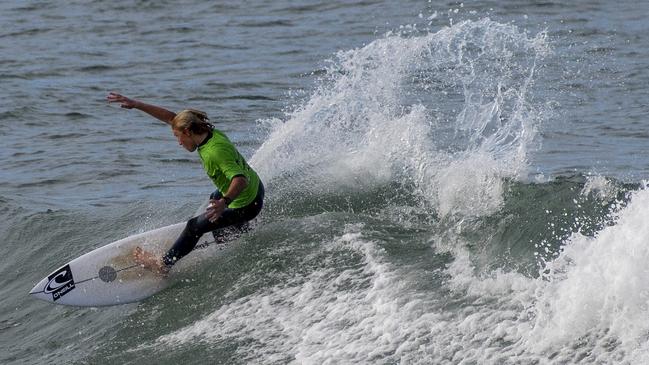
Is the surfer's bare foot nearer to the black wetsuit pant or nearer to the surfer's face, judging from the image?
the black wetsuit pant

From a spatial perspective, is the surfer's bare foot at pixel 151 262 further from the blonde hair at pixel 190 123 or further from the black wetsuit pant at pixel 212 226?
the blonde hair at pixel 190 123

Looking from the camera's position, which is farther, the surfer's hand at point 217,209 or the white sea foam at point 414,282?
the surfer's hand at point 217,209

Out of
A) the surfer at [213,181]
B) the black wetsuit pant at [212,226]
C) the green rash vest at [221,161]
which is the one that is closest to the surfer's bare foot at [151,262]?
the surfer at [213,181]

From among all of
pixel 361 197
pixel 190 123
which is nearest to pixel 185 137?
pixel 190 123

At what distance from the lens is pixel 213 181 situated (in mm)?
9141

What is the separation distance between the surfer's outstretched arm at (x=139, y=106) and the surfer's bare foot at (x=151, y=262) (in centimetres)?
121

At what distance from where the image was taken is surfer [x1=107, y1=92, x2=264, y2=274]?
28.8 feet

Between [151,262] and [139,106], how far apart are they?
142 cm

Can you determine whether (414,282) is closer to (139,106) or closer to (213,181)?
(213,181)

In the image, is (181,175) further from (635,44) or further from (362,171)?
(635,44)

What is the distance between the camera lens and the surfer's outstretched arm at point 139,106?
9.23 metres

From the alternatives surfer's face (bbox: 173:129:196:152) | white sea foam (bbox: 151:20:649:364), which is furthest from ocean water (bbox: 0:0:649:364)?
surfer's face (bbox: 173:129:196:152)

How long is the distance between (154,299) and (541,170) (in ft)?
16.8

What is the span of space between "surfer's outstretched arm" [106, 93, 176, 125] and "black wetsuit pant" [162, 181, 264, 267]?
2.65 feet
